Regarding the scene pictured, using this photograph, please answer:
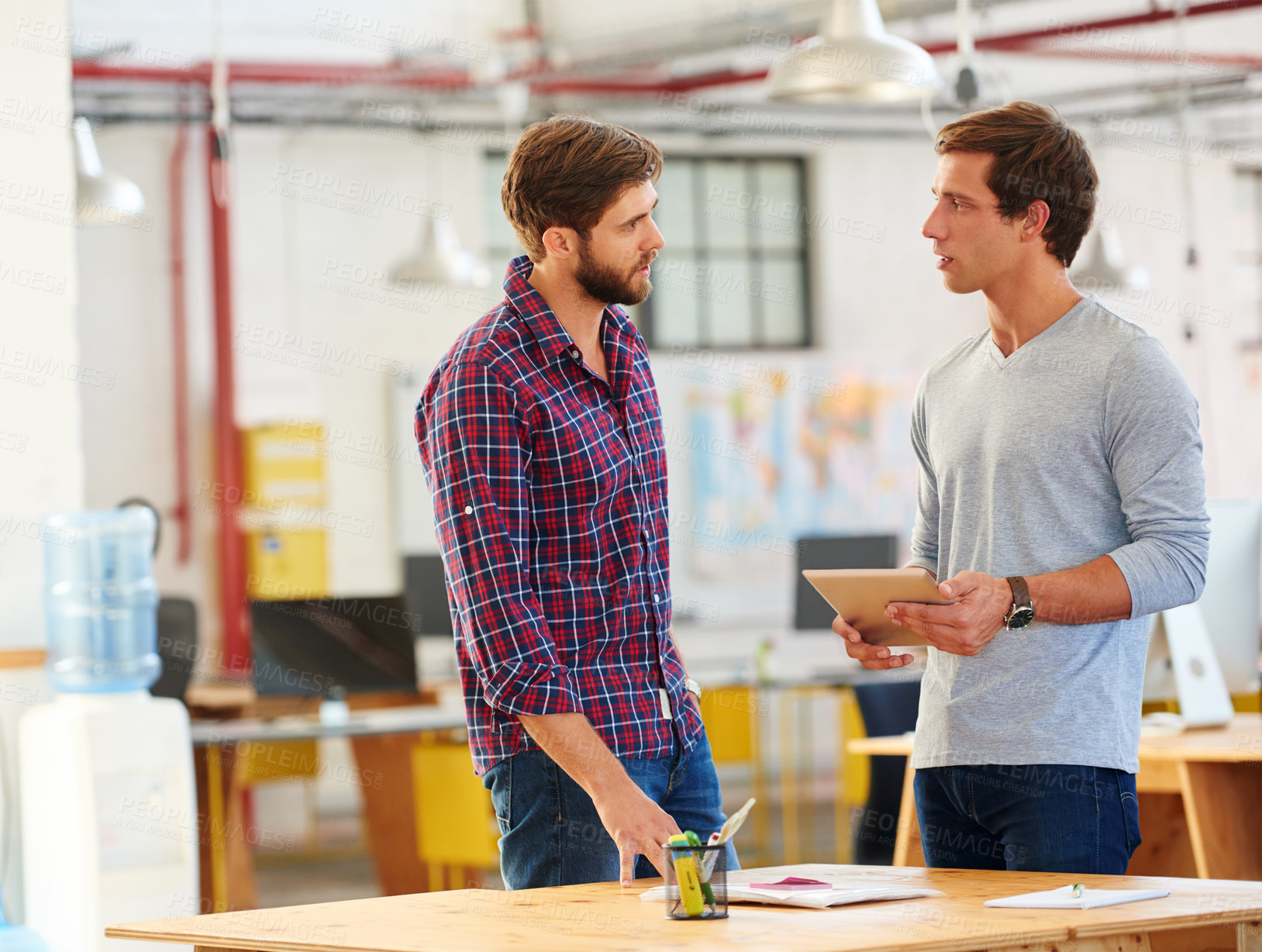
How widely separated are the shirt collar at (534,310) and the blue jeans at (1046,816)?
30.1 inches

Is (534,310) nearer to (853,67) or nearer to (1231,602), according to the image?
(853,67)

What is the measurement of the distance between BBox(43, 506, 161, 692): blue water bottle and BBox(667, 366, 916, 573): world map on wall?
4.50 metres

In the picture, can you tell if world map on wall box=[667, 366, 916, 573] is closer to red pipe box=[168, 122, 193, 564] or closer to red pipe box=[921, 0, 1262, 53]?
red pipe box=[921, 0, 1262, 53]

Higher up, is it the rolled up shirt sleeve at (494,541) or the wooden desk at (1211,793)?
the rolled up shirt sleeve at (494,541)

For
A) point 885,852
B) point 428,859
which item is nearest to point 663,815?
point 885,852

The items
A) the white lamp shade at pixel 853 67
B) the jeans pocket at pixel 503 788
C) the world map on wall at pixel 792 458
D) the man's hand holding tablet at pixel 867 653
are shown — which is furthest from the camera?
the world map on wall at pixel 792 458

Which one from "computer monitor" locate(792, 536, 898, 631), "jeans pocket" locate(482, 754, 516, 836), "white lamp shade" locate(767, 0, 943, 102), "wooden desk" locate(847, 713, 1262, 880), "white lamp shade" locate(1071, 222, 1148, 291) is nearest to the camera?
"jeans pocket" locate(482, 754, 516, 836)

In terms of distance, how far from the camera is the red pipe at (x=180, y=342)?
7762mm

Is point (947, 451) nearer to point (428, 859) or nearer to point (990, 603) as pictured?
point (990, 603)

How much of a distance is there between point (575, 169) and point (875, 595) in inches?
27.4

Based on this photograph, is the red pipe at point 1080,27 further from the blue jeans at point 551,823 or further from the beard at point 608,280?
the blue jeans at point 551,823

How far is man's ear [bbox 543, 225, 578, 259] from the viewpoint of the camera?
7.21 ft

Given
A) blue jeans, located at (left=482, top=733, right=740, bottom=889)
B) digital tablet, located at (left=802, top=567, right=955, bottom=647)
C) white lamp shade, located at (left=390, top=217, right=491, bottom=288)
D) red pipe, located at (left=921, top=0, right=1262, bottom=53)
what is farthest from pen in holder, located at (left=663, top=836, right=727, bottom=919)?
red pipe, located at (left=921, top=0, right=1262, bottom=53)

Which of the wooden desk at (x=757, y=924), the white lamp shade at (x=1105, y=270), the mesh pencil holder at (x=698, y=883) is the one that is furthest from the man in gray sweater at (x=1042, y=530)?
the white lamp shade at (x=1105, y=270)
